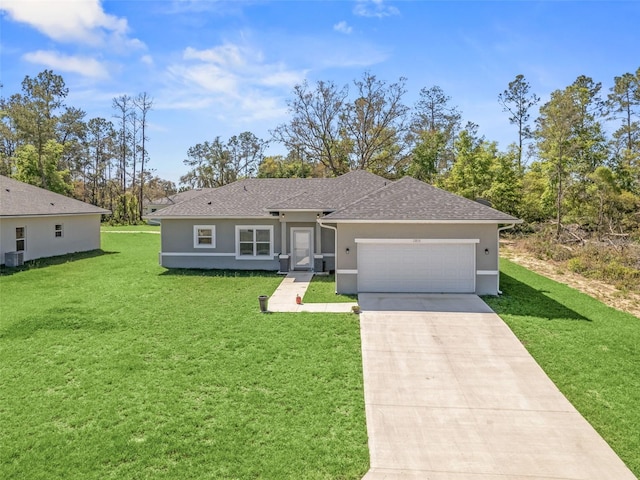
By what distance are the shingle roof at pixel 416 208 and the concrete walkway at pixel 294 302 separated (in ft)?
9.30

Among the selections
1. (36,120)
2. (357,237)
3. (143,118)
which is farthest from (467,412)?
(143,118)

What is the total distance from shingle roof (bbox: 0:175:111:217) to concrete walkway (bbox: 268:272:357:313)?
13.8 metres

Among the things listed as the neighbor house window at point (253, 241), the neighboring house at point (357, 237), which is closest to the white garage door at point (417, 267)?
the neighboring house at point (357, 237)

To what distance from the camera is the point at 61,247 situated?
2189 centimetres

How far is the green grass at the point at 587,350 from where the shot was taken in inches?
239

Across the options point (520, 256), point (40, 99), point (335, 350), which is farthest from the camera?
→ point (40, 99)

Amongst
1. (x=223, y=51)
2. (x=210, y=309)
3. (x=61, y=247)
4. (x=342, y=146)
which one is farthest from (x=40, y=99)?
(x=210, y=309)

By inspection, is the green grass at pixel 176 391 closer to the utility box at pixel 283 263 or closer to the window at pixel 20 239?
the utility box at pixel 283 263

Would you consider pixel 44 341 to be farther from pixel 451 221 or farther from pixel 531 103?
pixel 531 103

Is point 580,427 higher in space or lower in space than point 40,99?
lower

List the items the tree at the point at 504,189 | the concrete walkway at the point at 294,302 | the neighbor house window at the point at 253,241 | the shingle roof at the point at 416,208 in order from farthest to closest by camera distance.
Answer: the tree at the point at 504,189, the neighbor house window at the point at 253,241, the shingle roof at the point at 416,208, the concrete walkway at the point at 294,302

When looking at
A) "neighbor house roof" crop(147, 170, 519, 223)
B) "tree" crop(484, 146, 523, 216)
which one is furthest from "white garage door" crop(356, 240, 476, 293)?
"tree" crop(484, 146, 523, 216)

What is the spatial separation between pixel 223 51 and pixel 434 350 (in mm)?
12781

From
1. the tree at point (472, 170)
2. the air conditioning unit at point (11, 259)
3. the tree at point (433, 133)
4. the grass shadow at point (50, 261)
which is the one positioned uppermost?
the tree at point (433, 133)
